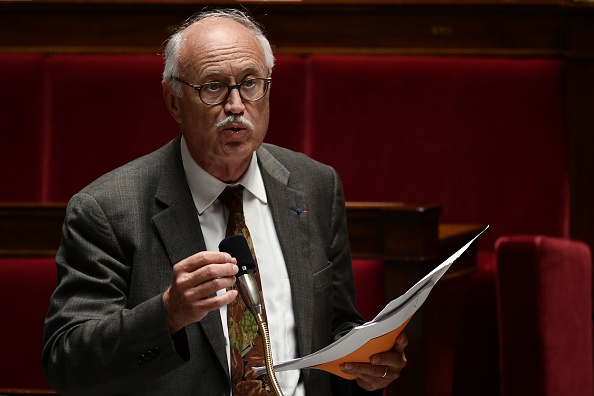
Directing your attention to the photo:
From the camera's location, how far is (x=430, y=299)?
104 cm

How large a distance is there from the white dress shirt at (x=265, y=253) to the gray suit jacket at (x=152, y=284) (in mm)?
10

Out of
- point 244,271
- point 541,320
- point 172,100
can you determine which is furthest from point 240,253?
point 541,320

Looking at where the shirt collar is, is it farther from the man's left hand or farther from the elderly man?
the man's left hand

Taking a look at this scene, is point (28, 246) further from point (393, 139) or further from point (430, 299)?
point (393, 139)

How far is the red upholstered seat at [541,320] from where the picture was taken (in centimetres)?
107

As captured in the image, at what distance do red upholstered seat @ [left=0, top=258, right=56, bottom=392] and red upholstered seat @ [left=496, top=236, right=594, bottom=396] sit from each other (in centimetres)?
50

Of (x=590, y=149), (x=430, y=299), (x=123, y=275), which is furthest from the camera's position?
(x=590, y=149)

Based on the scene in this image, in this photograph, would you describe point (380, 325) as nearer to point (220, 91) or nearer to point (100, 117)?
point (220, 91)

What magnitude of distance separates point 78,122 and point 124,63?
119mm

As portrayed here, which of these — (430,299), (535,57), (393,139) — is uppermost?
(535,57)

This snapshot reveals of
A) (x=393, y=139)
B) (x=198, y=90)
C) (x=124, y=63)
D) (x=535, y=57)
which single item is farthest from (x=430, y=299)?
(x=124, y=63)

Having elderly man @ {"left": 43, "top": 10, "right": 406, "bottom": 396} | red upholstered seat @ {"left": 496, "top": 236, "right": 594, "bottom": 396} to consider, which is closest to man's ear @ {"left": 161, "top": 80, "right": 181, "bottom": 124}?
elderly man @ {"left": 43, "top": 10, "right": 406, "bottom": 396}

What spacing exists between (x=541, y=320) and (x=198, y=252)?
0.47 metres

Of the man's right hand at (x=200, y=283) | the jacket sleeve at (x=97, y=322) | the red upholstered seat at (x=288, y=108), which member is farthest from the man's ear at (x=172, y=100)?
the red upholstered seat at (x=288, y=108)
